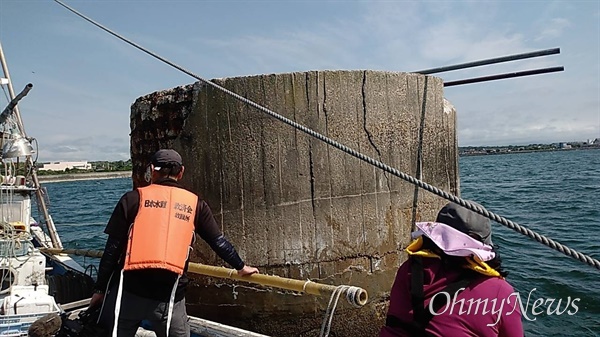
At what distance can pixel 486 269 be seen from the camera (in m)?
2.15

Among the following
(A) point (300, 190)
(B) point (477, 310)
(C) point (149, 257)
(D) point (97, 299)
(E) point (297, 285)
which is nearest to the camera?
(B) point (477, 310)

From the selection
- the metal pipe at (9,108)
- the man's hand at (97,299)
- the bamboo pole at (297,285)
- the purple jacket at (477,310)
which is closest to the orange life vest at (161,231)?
the man's hand at (97,299)

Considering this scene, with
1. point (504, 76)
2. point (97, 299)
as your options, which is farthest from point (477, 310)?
point (504, 76)

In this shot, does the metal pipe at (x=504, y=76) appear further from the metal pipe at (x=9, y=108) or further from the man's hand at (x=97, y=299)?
the metal pipe at (x=9, y=108)

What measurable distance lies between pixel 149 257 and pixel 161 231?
18cm

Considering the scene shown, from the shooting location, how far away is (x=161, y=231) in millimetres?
3203

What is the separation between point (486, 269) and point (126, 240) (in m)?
2.25

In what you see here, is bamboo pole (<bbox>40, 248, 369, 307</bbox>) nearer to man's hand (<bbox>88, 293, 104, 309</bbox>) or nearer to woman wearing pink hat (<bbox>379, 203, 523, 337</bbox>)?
man's hand (<bbox>88, 293, 104, 309</bbox>)

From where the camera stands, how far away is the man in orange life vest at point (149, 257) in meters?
3.17

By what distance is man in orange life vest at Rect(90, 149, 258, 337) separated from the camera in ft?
10.4

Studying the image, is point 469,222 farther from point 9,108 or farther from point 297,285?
point 9,108

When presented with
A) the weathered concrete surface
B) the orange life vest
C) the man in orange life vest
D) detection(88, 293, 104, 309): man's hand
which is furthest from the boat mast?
the orange life vest

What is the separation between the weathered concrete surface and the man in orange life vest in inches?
54.4

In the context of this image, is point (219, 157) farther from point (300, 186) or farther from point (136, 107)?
point (136, 107)
